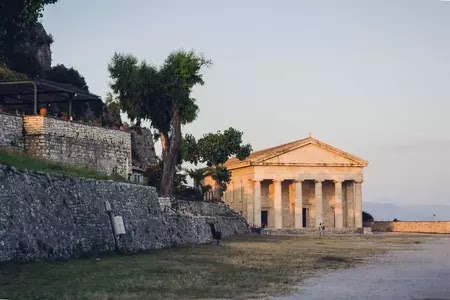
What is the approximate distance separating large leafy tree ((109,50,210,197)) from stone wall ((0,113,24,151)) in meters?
16.1

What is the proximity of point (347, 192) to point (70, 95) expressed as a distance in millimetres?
62310

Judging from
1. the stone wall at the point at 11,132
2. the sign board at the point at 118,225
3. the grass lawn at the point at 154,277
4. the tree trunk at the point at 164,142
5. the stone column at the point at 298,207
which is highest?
the tree trunk at the point at 164,142

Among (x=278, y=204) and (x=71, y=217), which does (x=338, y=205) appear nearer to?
(x=278, y=204)

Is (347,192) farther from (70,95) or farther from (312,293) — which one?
(312,293)

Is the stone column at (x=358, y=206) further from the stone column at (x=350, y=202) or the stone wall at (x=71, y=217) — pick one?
the stone wall at (x=71, y=217)

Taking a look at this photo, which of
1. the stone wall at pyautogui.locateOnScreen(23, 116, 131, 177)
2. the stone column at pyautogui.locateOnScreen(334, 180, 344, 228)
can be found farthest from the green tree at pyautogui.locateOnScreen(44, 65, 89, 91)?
the stone column at pyautogui.locateOnScreen(334, 180, 344, 228)

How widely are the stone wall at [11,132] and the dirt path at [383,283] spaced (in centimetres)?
1880

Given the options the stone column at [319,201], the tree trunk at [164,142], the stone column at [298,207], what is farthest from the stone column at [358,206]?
the tree trunk at [164,142]

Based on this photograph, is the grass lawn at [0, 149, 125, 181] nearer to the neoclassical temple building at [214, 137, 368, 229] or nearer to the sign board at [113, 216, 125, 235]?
the sign board at [113, 216, 125, 235]

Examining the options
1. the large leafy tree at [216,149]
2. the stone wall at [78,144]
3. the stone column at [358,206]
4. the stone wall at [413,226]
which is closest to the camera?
the stone wall at [78,144]

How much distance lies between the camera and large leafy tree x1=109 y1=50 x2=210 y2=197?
51.4 metres

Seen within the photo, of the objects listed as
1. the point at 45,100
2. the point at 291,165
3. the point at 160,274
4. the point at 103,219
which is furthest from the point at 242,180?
the point at 160,274

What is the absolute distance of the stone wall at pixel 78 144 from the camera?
35.6 m

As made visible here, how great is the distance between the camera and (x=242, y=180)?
94125 millimetres
